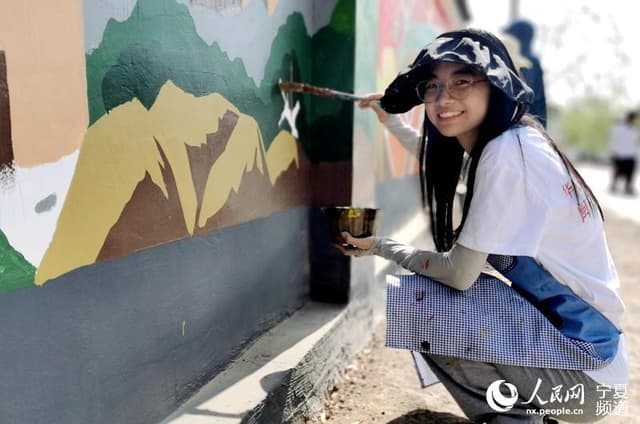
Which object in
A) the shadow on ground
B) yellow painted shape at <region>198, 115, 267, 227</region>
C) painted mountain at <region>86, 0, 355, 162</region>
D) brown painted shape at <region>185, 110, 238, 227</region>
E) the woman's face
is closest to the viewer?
painted mountain at <region>86, 0, 355, 162</region>

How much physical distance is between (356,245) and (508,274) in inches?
21.5

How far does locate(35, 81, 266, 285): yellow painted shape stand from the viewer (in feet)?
5.26

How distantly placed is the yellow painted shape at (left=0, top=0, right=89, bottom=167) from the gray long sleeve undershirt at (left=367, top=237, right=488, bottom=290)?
1.14 metres

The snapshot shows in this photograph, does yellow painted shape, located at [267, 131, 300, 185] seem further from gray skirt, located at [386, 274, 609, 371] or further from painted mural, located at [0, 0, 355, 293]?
gray skirt, located at [386, 274, 609, 371]

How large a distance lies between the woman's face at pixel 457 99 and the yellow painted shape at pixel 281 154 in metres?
0.86

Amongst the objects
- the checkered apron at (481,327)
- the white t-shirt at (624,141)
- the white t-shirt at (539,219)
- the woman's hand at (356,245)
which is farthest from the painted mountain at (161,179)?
the white t-shirt at (624,141)

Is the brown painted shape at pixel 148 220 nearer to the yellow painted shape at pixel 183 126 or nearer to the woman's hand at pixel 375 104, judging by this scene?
the yellow painted shape at pixel 183 126

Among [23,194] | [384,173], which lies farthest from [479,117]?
[384,173]

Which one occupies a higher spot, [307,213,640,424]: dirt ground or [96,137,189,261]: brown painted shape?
[96,137,189,261]: brown painted shape

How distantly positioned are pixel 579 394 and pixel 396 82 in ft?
4.06

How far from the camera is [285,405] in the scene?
2.30 metres

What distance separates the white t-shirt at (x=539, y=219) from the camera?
1.95 meters

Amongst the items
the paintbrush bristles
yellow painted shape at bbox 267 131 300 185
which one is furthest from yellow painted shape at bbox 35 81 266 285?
the paintbrush bristles

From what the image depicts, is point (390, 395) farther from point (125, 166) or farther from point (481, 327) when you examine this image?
point (125, 166)
